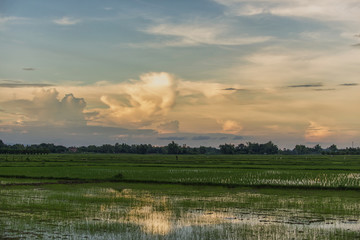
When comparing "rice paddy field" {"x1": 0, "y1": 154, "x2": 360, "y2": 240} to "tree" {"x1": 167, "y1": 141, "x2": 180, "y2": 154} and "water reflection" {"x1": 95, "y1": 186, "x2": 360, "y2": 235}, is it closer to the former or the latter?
"water reflection" {"x1": 95, "y1": 186, "x2": 360, "y2": 235}

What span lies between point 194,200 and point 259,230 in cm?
661

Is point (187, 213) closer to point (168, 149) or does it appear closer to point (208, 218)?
point (208, 218)

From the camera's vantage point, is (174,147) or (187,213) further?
(174,147)

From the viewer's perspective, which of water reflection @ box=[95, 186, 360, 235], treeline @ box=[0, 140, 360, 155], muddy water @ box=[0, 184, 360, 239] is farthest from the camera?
treeline @ box=[0, 140, 360, 155]

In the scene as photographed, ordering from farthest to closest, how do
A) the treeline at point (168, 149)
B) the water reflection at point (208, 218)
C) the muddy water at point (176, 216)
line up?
the treeline at point (168, 149) < the water reflection at point (208, 218) < the muddy water at point (176, 216)

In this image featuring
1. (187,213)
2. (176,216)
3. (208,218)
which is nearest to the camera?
(208,218)

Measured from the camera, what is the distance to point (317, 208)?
621 inches

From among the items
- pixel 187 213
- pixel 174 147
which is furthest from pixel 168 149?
pixel 187 213

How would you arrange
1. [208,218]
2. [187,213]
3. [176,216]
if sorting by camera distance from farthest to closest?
[187,213]
[176,216]
[208,218]

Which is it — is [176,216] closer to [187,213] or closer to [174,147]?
[187,213]

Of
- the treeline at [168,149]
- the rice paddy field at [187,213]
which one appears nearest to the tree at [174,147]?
the treeline at [168,149]

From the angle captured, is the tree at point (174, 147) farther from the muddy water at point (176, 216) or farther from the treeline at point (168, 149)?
the muddy water at point (176, 216)

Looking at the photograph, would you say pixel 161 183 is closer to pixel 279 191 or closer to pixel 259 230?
pixel 279 191

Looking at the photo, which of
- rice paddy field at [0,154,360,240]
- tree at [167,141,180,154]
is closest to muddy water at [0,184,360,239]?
rice paddy field at [0,154,360,240]
